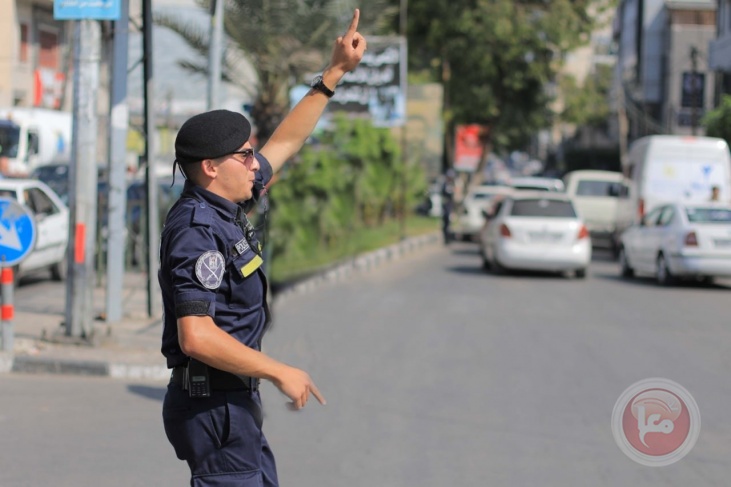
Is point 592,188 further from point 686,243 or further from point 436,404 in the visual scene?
point 436,404

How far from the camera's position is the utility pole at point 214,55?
1338cm

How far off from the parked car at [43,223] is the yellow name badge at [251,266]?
1265cm

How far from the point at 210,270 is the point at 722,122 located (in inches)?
1189

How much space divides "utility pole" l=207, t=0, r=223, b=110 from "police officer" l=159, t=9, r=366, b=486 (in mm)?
9971

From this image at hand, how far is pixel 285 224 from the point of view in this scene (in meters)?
22.6

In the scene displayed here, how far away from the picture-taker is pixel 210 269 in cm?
325

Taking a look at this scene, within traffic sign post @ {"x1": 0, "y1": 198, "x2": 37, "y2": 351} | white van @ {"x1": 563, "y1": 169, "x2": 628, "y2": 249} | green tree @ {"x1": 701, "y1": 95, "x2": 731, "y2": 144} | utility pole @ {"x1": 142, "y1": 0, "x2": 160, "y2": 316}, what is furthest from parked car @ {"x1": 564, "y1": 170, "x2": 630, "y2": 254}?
traffic sign post @ {"x1": 0, "y1": 198, "x2": 37, "y2": 351}

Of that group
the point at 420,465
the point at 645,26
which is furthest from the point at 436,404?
the point at 645,26

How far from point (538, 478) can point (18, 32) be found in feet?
73.2

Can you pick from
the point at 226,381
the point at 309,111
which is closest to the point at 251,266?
the point at 226,381

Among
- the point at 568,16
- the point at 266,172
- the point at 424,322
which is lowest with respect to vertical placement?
the point at 424,322

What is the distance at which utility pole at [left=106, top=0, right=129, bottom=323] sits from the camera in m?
11.9

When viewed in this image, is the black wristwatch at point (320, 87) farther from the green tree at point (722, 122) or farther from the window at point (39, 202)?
the green tree at point (722, 122)

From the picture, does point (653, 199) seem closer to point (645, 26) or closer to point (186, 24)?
point (186, 24)
